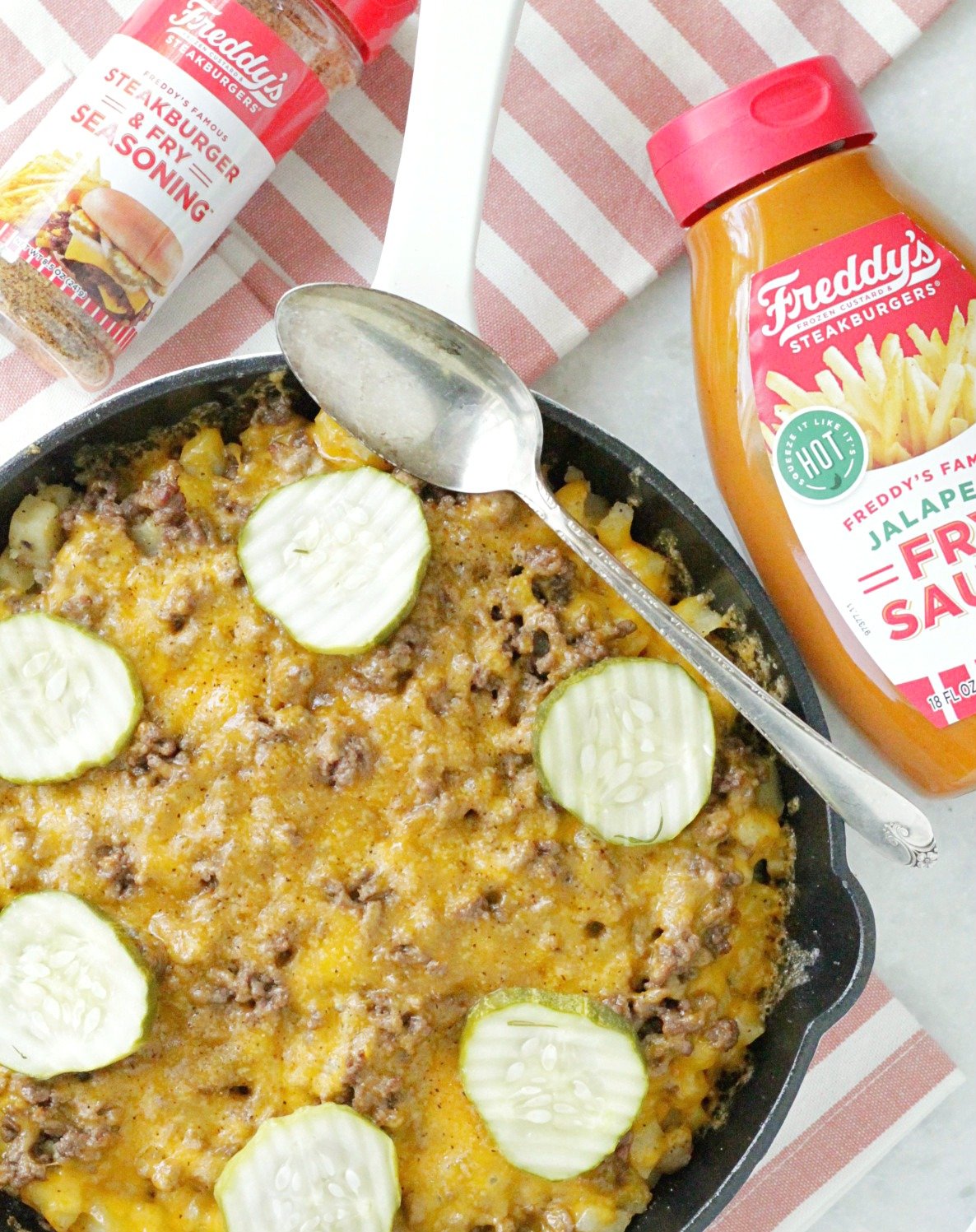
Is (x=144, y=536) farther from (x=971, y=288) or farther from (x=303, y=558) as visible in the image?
(x=971, y=288)

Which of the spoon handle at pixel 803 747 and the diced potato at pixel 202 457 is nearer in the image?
the spoon handle at pixel 803 747

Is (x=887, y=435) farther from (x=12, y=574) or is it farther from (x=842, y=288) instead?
(x=12, y=574)

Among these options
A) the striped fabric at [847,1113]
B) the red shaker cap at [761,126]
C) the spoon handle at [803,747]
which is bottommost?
the striped fabric at [847,1113]

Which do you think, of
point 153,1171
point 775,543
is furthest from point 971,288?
point 153,1171

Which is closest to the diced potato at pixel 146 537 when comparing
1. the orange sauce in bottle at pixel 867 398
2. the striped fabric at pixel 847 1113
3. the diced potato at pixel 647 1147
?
the orange sauce in bottle at pixel 867 398

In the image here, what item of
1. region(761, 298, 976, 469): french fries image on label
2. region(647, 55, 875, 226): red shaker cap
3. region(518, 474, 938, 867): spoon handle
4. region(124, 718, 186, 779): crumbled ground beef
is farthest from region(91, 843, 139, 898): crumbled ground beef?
region(647, 55, 875, 226): red shaker cap

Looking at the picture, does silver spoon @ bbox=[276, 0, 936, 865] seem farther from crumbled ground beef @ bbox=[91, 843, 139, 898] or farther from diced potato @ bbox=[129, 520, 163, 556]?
crumbled ground beef @ bbox=[91, 843, 139, 898]

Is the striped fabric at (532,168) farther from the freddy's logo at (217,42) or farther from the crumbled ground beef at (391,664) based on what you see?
the crumbled ground beef at (391,664)

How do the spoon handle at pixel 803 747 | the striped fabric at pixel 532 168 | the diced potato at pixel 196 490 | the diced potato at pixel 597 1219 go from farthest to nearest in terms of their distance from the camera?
the striped fabric at pixel 532 168
the diced potato at pixel 196 490
the diced potato at pixel 597 1219
the spoon handle at pixel 803 747
